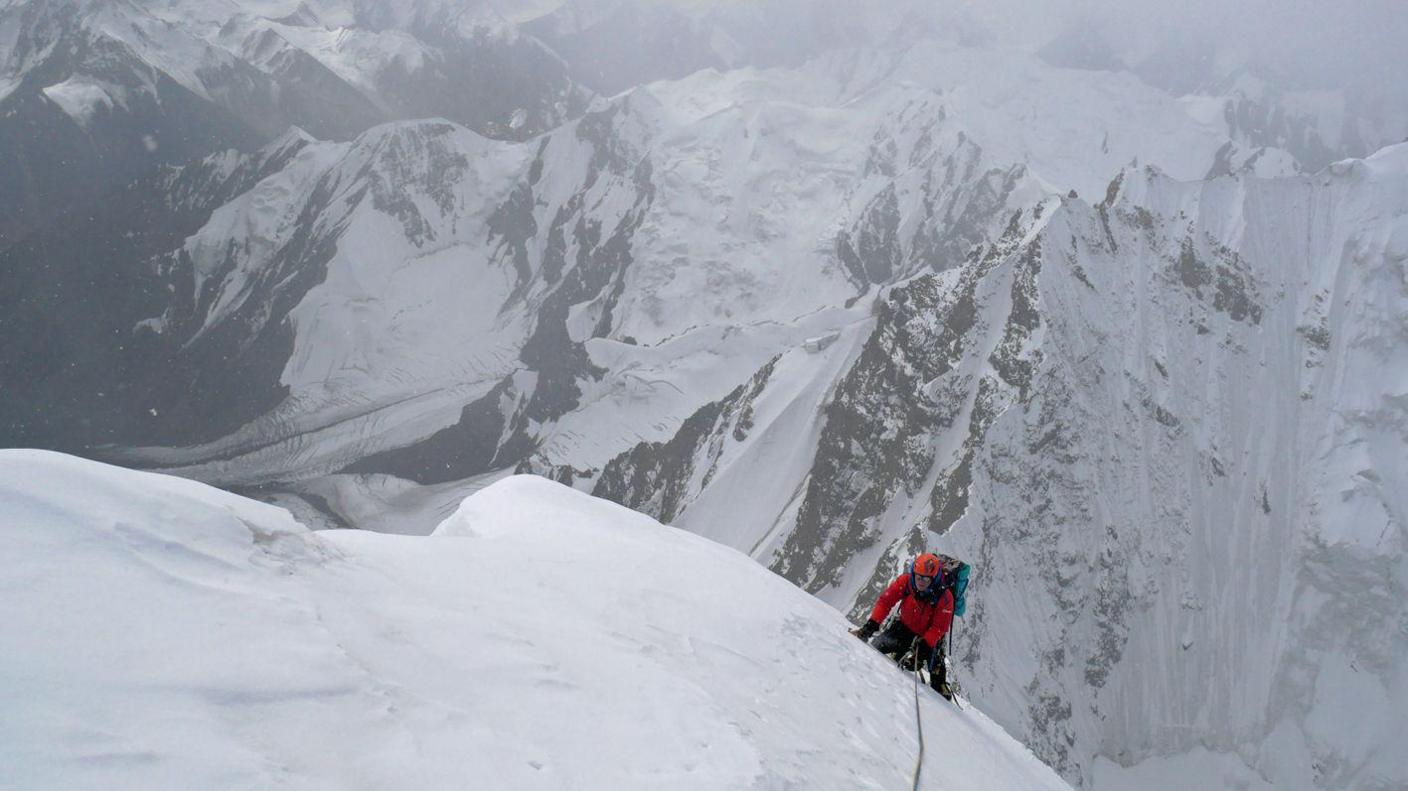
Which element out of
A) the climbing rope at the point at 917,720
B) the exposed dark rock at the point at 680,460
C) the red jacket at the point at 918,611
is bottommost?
the exposed dark rock at the point at 680,460

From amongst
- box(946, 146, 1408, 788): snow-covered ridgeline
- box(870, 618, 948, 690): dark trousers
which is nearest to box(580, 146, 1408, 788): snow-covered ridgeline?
box(946, 146, 1408, 788): snow-covered ridgeline

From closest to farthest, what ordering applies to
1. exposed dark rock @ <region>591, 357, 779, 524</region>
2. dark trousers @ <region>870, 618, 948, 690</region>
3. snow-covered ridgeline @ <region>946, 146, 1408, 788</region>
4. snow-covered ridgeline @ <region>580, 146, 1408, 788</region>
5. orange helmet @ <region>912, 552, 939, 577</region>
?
orange helmet @ <region>912, 552, 939, 577</region> → dark trousers @ <region>870, 618, 948, 690</region> → snow-covered ridgeline @ <region>580, 146, 1408, 788</region> → snow-covered ridgeline @ <region>946, 146, 1408, 788</region> → exposed dark rock @ <region>591, 357, 779, 524</region>

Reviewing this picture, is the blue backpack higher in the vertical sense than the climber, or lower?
higher

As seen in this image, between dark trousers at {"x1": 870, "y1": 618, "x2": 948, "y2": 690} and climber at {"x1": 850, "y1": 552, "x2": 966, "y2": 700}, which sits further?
dark trousers at {"x1": 870, "y1": 618, "x2": 948, "y2": 690}

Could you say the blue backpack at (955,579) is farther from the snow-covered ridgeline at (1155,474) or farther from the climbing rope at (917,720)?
the snow-covered ridgeline at (1155,474)

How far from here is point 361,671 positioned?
6.71 metres

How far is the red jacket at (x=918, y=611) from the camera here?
14.0 metres

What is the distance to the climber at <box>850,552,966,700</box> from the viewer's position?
14.0 metres

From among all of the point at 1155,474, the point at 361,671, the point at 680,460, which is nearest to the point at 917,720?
the point at 361,671

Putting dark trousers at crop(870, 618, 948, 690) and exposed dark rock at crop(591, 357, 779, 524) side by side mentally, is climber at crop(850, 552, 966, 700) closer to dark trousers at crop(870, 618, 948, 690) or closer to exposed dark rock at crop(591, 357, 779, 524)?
dark trousers at crop(870, 618, 948, 690)

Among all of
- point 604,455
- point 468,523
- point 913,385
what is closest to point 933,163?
point 604,455

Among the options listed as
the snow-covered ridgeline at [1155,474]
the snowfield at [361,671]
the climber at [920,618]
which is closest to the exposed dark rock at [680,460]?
the snow-covered ridgeline at [1155,474]

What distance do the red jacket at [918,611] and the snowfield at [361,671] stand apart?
2170 mm

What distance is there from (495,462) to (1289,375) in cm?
13205
